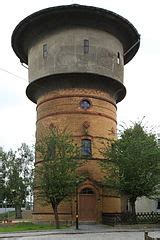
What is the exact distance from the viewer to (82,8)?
3225 centimetres

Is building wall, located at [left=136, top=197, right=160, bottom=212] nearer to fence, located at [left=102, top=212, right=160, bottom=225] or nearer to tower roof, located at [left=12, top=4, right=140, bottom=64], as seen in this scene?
fence, located at [left=102, top=212, right=160, bottom=225]

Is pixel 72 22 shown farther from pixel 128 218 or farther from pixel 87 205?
pixel 128 218

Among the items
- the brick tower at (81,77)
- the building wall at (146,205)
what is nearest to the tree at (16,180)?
the building wall at (146,205)

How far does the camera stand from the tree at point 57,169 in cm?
2869

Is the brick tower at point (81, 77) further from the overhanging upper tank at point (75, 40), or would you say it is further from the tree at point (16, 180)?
the tree at point (16, 180)

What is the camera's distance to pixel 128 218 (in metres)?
30.6

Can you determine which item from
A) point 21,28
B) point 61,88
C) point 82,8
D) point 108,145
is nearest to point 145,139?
point 108,145

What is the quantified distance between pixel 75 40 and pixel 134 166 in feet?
34.6

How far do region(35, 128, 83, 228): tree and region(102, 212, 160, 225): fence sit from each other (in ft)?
11.4

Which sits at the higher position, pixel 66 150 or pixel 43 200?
pixel 66 150

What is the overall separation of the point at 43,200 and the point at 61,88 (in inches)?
341

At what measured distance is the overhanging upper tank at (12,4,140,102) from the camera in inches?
1291

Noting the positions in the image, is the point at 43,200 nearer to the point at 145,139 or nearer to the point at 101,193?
the point at 101,193

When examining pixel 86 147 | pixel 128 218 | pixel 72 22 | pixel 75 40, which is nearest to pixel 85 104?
pixel 86 147
